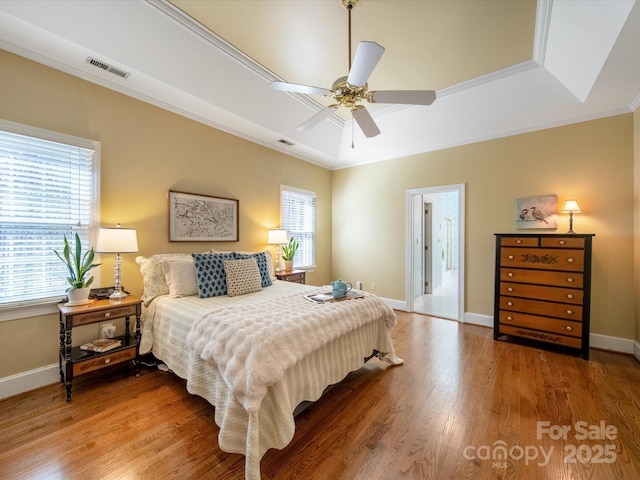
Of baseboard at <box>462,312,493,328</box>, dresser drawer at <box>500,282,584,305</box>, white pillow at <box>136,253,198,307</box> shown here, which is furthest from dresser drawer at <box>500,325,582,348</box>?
white pillow at <box>136,253,198,307</box>

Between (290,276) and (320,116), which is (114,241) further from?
(290,276)

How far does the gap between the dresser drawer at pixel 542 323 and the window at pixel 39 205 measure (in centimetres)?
480

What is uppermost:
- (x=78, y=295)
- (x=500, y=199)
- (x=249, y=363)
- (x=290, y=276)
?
(x=500, y=199)

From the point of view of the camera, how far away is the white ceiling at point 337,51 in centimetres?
208

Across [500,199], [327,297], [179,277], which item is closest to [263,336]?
[327,297]

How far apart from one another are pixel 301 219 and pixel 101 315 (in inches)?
131

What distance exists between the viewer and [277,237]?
4.09 metres

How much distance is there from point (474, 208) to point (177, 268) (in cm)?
409

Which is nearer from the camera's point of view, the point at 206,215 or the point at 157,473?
the point at 157,473

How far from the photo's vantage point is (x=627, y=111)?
3.00 meters

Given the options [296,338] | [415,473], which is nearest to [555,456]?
[415,473]

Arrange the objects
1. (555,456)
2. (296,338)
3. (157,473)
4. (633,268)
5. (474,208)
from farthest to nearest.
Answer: (474,208), (633,268), (296,338), (555,456), (157,473)

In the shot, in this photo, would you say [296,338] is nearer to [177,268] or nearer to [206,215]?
[177,268]

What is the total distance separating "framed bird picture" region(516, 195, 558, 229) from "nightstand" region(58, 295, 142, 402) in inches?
183
